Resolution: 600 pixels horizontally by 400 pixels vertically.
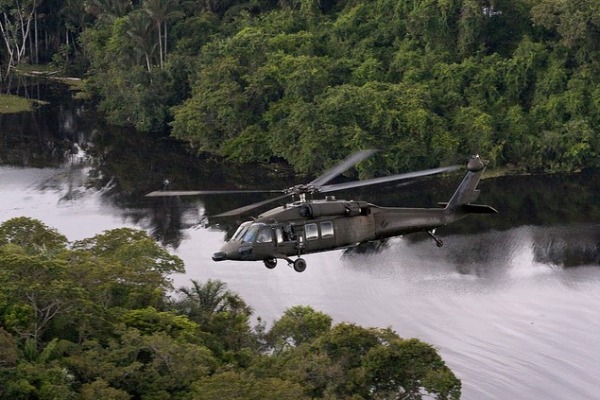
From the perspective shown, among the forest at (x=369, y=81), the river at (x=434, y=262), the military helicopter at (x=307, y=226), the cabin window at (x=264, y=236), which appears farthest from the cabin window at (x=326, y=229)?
the forest at (x=369, y=81)

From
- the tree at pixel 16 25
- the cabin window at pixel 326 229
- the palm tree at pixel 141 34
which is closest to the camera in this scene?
the cabin window at pixel 326 229

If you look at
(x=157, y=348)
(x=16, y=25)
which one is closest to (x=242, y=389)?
(x=157, y=348)

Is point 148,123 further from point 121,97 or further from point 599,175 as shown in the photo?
point 599,175

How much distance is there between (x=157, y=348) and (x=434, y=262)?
19.2 meters

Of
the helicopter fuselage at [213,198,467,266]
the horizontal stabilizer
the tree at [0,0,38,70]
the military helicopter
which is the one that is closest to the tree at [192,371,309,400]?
the military helicopter

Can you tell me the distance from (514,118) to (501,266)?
1684cm

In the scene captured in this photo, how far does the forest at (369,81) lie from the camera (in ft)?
213

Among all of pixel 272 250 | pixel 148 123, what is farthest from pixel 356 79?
pixel 272 250

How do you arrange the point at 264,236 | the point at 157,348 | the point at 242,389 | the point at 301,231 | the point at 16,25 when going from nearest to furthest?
the point at 264,236 → the point at 301,231 → the point at 242,389 → the point at 157,348 → the point at 16,25

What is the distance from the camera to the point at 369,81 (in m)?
69.4

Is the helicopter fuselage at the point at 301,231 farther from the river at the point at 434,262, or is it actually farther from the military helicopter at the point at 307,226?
the river at the point at 434,262

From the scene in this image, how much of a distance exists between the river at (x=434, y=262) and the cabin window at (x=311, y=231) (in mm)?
14039

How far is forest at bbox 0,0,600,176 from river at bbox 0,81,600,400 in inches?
78.3

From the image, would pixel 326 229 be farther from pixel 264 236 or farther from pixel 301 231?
pixel 264 236
